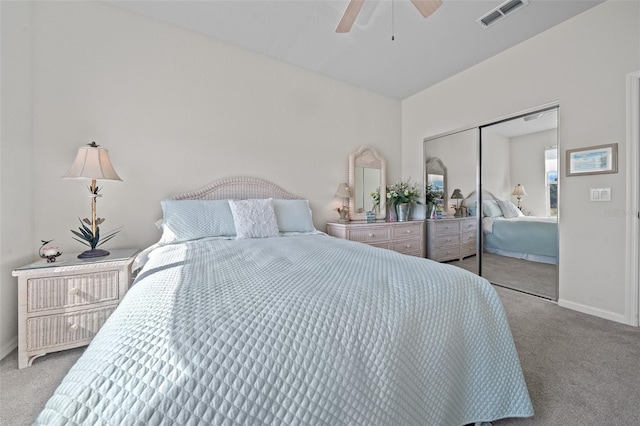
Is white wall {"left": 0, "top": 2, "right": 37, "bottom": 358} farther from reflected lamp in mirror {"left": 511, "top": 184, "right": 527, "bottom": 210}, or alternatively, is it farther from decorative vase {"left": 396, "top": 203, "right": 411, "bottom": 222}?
reflected lamp in mirror {"left": 511, "top": 184, "right": 527, "bottom": 210}

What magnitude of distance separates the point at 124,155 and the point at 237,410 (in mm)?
2629

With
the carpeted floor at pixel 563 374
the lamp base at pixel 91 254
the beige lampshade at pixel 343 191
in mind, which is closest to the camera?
the carpeted floor at pixel 563 374

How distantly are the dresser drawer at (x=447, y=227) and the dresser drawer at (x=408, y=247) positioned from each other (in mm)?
405

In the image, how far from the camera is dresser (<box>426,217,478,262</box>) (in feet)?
11.5

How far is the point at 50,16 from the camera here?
2.09 metres

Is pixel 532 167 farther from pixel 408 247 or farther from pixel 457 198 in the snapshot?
pixel 408 247

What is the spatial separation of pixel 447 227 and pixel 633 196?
1880 mm

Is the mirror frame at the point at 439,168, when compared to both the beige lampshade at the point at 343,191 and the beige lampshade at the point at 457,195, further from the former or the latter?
the beige lampshade at the point at 343,191

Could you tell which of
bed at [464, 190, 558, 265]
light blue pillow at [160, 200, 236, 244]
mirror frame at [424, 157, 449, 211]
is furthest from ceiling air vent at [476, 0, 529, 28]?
light blue pillow at [160, 200, 236, 244]

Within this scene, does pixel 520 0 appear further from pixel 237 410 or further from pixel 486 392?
pixel 237 410

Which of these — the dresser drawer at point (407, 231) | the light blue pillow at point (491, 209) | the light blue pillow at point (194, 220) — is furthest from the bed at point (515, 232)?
the light blue pillow at point (194, 220)

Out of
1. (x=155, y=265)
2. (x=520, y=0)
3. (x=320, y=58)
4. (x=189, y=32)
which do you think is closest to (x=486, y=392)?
(x=155, y=265)

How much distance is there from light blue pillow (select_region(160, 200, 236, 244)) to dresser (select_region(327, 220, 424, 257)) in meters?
1.42

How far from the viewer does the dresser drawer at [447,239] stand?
3759 millimetres
